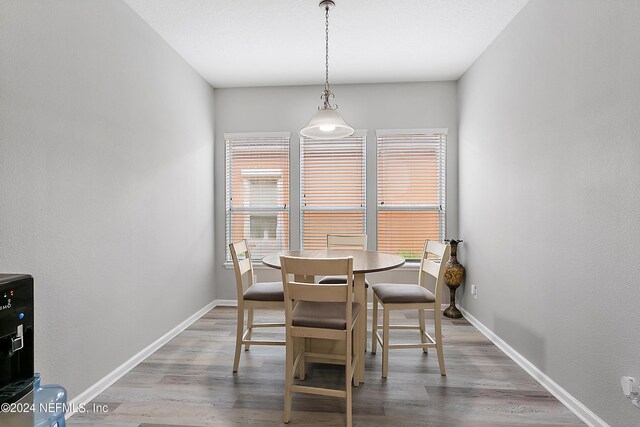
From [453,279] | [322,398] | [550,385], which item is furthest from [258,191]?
[550,385]

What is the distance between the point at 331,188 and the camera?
412cm

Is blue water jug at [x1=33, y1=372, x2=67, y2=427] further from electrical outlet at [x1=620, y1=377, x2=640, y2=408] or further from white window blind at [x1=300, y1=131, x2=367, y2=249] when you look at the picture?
white window blind at [x1=300, y1=131, x2=367, y2=249]

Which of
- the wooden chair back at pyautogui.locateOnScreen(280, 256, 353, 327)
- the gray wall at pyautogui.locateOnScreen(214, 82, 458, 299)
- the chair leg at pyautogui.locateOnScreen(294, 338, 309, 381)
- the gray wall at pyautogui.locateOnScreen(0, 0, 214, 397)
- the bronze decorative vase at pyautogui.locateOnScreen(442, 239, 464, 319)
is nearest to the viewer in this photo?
the gray wall at pyautogui.locateOnScreen(0, 0, 214, 397)

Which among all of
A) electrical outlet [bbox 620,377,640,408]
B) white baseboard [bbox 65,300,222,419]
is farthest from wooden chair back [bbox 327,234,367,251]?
electrical outlet [bbox 620,377,640,408]

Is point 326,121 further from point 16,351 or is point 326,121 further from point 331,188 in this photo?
point 16,351

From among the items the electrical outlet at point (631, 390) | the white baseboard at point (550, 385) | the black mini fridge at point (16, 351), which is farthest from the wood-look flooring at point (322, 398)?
the black mini fridge at point (16, 351)

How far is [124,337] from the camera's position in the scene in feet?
7.99

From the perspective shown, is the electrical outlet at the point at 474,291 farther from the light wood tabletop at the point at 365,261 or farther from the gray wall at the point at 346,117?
the light wood tabletop at the point at 365,261

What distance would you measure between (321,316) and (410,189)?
8.29 feet

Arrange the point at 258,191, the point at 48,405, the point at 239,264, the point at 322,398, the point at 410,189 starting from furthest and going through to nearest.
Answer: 1. the point at 258,191
2. the point at 410,189
3. the point at 239,264
4. the point at 322,398
5. the point at 48,405

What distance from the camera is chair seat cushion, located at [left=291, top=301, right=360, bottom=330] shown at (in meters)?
1.91

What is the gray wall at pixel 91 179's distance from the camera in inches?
65.9

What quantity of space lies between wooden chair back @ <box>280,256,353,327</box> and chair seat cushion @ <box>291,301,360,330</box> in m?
0.06

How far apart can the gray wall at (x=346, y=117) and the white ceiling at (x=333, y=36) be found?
0.62 ft
